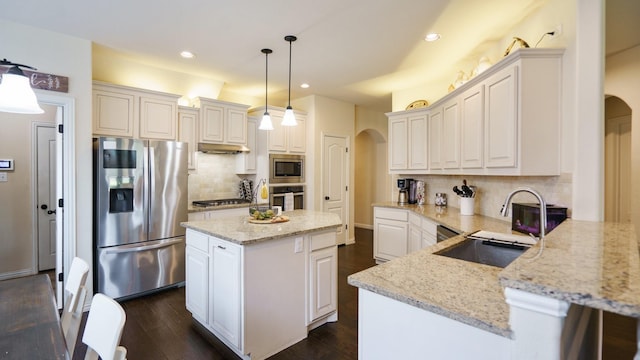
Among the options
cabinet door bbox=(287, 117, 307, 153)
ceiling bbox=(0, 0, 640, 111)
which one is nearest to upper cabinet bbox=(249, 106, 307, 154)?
cabinet door bbox=(287, 117, 307, 153)

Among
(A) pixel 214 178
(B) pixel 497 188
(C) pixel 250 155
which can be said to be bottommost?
(B) pixel 497 188

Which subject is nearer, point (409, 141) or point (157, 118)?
point (157, 118)

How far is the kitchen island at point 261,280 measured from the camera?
6.94 ft

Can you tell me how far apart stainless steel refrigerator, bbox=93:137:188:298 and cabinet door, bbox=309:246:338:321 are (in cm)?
192

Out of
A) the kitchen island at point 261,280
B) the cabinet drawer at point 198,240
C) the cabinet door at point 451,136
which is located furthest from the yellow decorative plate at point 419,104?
Result: the cabinet drawer at point 198,240

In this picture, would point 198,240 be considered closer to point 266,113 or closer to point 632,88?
point 266,113

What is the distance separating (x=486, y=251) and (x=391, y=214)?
2316 mm

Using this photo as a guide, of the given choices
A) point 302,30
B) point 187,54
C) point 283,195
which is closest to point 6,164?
point 187,54

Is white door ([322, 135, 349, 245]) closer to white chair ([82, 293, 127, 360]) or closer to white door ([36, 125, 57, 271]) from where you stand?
white door ([36, 125, 57, 271])

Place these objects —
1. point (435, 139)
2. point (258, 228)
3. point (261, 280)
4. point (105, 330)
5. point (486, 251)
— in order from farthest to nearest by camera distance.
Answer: point (435, 139)
point (258, 228)
point (261, 280)
point (486, 251)
point (105, 330)

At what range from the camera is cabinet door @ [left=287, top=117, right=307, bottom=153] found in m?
5.02

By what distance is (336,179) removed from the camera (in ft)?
18.0

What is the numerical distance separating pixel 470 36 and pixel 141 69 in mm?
3805

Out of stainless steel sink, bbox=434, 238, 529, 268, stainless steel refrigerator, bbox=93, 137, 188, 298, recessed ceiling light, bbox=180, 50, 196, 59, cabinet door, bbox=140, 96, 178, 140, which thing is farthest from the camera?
cabinet door, bbox=140, 96, 178, 140
